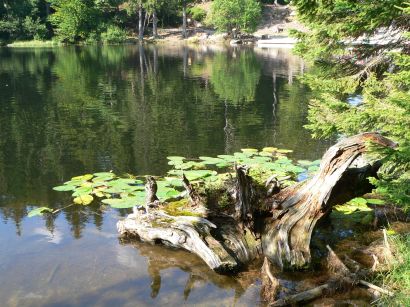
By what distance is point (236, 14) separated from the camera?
70.2 metres

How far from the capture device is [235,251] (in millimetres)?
7398

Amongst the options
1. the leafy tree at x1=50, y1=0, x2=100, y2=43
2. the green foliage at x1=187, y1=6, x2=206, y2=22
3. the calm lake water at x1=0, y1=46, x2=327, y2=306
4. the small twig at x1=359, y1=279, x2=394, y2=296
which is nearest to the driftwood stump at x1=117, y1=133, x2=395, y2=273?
the calm lake water at x1=0, y1=46, x2=327, y2=306

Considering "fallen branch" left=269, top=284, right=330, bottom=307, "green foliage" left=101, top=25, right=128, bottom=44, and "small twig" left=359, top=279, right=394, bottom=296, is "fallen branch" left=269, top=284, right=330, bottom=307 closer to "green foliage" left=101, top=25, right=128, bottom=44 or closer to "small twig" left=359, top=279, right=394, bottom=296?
"small twig" left=359, top=279, right=394, bottom=296

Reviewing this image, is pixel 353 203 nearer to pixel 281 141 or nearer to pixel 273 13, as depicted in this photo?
pixel 281 141

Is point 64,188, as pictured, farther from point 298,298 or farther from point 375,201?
point 375,201

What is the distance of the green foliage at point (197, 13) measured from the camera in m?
80.2

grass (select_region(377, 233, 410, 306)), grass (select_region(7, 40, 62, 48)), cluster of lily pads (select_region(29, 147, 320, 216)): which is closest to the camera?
grass (select_region(377, 233, 410, 306))

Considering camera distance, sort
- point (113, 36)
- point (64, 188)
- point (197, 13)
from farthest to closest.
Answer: point (197, 13) < point (113, 36) < point (64, 188)

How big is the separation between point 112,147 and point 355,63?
28.7 feet

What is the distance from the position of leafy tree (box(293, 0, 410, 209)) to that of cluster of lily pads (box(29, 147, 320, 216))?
6.53 feet

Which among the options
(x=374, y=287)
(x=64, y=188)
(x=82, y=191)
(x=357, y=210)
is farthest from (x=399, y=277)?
(x=64, y=188)

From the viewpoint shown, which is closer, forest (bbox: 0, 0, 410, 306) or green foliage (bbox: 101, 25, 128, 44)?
forest (bbox: 0, 0, 410, 306)

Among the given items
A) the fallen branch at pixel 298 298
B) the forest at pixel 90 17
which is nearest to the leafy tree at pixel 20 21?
the forest at pixel 90 17

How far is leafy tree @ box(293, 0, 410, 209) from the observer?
7.04 metres
